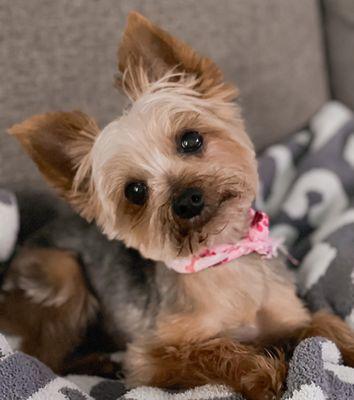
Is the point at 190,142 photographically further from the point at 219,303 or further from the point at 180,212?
the point at 219,303

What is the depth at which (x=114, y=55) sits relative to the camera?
179cm

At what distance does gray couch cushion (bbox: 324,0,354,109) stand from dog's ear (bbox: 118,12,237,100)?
0.84 metres

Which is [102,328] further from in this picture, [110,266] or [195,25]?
[195,25]

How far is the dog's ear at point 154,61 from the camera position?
1.40m

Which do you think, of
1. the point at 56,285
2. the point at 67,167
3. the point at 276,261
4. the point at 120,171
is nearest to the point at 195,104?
the point at 120,171

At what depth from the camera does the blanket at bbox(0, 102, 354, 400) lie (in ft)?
3.85

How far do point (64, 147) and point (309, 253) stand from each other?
75cm

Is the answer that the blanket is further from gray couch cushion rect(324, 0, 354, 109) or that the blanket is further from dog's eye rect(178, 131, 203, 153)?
→ dog's eye rect(178, 131, 203, 153)

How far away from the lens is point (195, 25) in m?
1.89

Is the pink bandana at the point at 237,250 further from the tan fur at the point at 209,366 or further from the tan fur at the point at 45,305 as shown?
the tan fur at the point at 45,305

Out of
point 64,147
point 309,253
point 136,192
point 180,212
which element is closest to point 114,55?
point 64,147

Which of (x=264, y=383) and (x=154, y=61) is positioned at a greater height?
(x=154, y=61)

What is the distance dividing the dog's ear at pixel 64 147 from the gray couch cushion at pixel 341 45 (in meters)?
1.10

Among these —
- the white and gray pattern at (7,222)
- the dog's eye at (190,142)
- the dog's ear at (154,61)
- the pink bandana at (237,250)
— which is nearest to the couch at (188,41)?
the white and gray pattern at (7,222)
